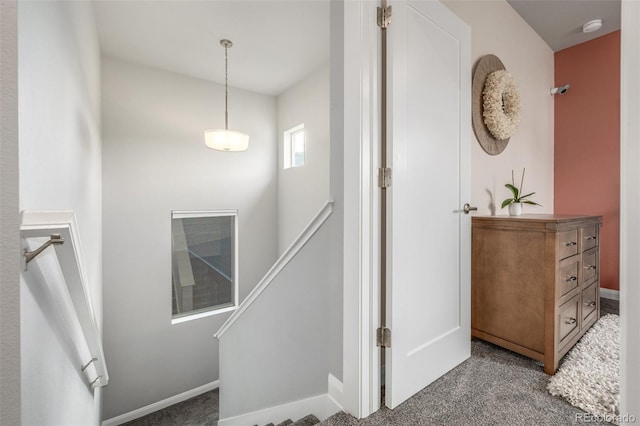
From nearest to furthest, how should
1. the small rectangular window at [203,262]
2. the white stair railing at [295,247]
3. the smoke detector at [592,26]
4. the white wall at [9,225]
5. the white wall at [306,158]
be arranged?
the white wall at [9,225] → the white stair railing at [295,247] → the smoke detector at [592,26] → the white wall at [306,158] → the small rectangular window at [203,262]

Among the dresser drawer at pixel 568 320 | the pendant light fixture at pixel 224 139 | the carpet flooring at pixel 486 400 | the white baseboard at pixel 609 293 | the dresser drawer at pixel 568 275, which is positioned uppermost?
the pendant light fixture at pixel 224 139

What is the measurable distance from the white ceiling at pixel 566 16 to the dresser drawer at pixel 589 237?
197 centimetres

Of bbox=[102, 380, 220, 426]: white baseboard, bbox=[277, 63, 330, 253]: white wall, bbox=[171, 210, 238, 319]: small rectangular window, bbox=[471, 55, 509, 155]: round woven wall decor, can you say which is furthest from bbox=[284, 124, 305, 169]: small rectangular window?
bbox=[102, 380, 220, 426]: white baseboard

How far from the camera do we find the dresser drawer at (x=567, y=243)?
60.9 inches

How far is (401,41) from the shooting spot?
4.25ft

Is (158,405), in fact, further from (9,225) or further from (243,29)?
(243,29)

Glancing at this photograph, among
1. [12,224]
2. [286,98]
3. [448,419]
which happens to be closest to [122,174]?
[286,98]

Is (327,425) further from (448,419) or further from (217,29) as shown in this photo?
(217,29)

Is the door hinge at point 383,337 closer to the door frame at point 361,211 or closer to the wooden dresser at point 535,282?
the door frame at point 361,211

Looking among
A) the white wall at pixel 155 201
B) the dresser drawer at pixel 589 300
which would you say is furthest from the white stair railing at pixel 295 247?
the white wall at pixel 155 201

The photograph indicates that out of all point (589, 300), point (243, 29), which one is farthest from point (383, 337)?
point (243, 29)

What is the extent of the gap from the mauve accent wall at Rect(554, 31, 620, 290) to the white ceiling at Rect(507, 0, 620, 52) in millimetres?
197

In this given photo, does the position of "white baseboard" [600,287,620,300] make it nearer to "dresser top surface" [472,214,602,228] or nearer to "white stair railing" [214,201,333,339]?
"dresser top surface" [472,214,602,228]

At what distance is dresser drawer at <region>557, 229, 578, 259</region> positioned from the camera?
1.55 m
